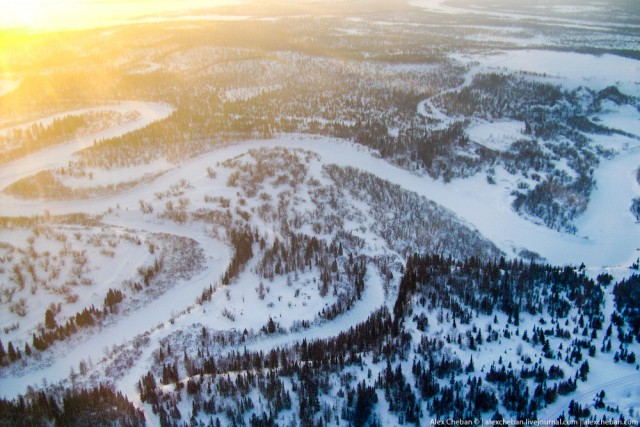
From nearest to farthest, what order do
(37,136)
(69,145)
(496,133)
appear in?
(69,145)
(37,136)
(496,133)

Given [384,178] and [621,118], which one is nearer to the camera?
[384,178]

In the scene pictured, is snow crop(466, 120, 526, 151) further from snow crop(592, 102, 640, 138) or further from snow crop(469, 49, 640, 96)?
snow crop(469, 49, 640, 96)

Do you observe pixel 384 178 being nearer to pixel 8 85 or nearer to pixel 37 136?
pixel 37 136

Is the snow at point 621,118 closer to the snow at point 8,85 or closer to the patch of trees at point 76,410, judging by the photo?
the patch of trees at point 76,410

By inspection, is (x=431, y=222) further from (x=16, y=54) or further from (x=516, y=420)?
(x=16, y=54)

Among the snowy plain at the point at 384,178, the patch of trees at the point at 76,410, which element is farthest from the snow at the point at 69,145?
the patch of trees at the point at 76,410

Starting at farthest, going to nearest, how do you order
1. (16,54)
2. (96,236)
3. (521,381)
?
(16,54)
(96,236)
(521,381)

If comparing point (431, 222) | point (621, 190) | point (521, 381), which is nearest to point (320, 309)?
point (521, 381)

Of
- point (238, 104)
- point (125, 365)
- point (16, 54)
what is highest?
point (16, 54)

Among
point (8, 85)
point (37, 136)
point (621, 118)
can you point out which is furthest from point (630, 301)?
point (8, 85)
